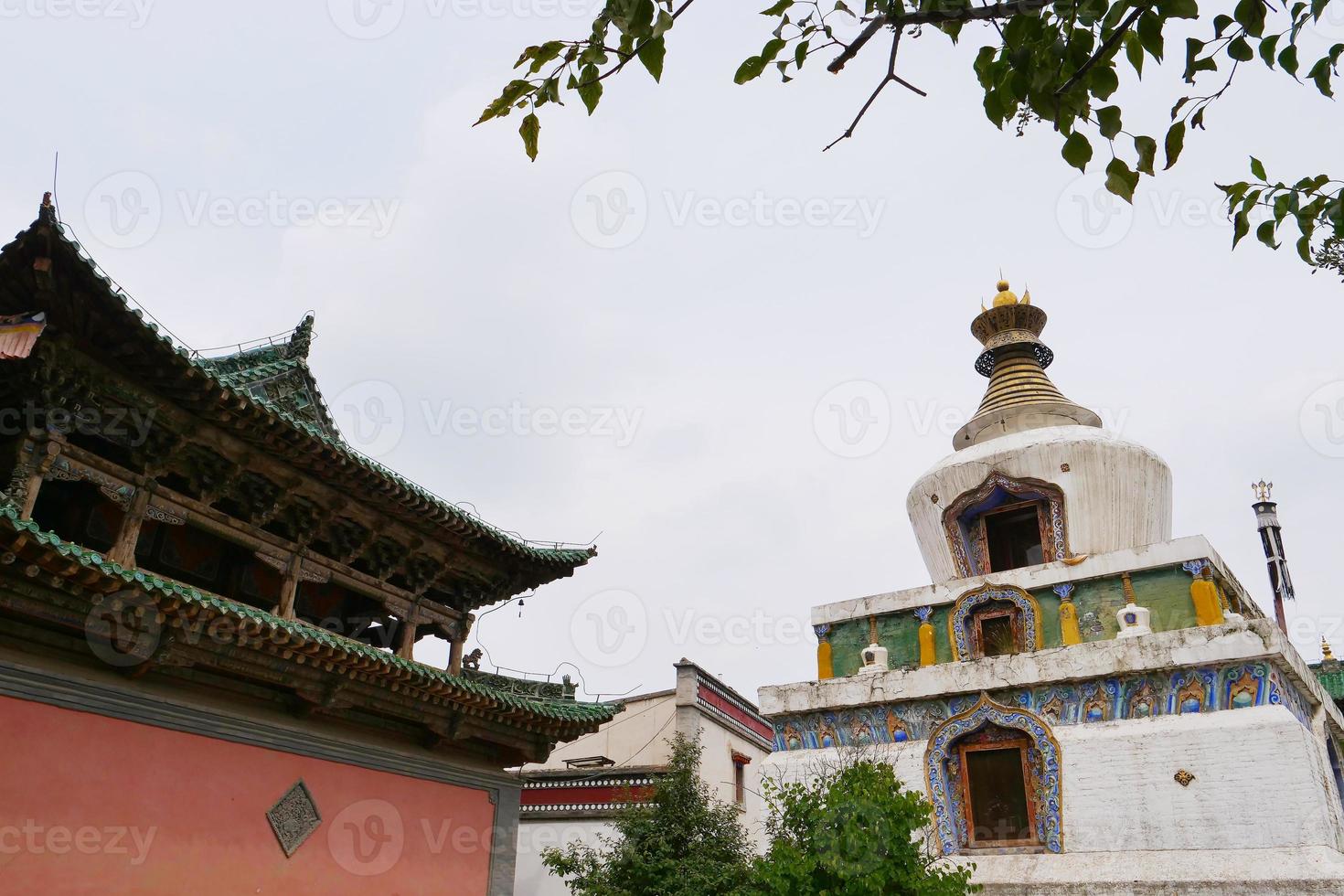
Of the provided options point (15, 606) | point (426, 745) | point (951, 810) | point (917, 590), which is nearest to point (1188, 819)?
point (951, 810)

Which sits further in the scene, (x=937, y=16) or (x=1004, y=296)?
(x=1004, y=296)

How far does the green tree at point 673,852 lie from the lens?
13.8 m

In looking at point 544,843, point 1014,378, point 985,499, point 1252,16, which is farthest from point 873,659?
point 1252,16

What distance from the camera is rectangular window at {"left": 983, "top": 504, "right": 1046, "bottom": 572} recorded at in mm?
15711

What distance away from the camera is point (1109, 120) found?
11.0ft

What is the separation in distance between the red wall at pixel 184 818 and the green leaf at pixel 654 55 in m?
9.06

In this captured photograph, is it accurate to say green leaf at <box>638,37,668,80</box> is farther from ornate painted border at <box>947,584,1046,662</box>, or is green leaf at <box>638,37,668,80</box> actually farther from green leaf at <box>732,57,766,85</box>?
ornate painted border at <box>947,584,1046,662</box>

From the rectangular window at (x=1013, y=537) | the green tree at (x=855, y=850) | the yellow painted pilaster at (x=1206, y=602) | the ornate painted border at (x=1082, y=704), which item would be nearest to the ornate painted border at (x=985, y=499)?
the rectangular window at (x=1013, y=537)

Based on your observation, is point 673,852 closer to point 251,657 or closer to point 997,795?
point 997,795

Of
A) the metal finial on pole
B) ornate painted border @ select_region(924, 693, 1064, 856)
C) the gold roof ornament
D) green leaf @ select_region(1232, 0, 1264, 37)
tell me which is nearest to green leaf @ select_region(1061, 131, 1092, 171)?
green leaf @ select_region(1232, 0, 1264, 37)

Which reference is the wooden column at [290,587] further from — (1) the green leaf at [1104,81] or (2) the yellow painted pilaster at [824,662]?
(1) the green leaf at [1104,81]

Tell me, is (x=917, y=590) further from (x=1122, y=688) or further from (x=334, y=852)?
(x=334, y=852)

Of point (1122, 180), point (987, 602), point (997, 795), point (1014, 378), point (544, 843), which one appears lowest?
point (544, 843)

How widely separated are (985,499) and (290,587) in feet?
34.6
